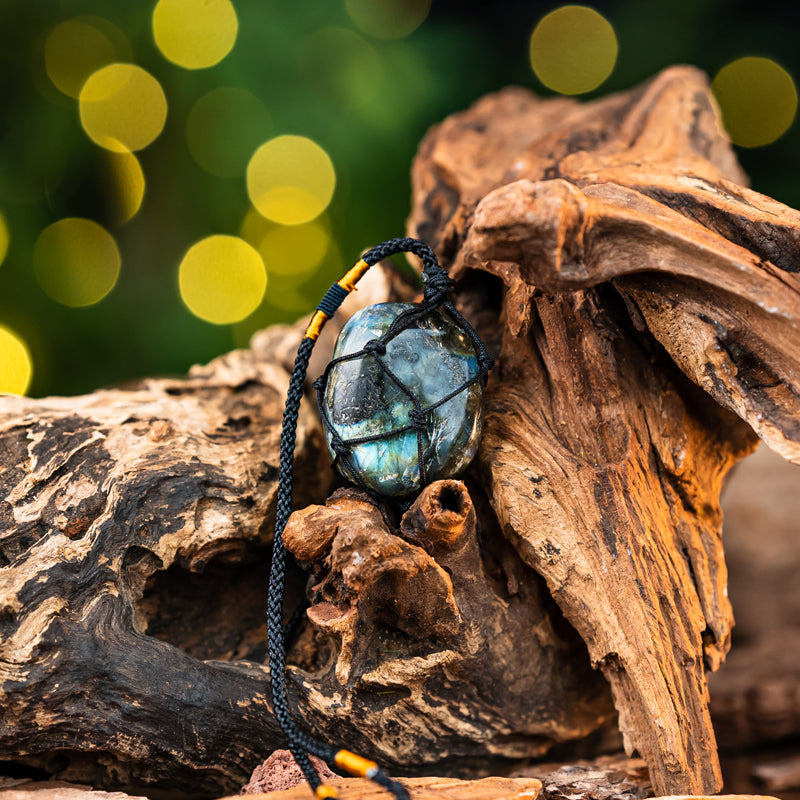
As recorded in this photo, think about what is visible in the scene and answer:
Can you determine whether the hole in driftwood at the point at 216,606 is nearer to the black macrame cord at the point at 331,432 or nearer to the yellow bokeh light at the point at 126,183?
the black macrame cord at the point at 331,432

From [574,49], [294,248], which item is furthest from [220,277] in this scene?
[574,49]

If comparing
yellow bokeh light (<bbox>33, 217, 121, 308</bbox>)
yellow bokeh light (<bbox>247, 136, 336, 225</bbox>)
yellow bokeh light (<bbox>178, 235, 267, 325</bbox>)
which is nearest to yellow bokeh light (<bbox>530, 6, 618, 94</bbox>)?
yellow bokeh light (<bbox>247, 136, 336, 225</bbox>)

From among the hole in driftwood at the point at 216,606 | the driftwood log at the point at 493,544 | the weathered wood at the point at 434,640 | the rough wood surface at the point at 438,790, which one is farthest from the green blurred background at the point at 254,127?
the rough wood surface at the point at 438,790

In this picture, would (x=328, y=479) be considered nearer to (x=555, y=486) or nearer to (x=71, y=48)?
(x=555, y=486)

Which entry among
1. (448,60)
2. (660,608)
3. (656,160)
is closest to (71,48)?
(448,60)

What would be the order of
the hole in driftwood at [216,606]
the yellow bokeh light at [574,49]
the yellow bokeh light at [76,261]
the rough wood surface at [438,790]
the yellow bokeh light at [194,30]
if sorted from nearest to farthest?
the rough wood surface at [438,790] < the hole in driftwood at [216,606] < the yellow bokeh light at [194,30] < the yellow bokeh light at [76,261] < the yellow bokeh light at [574,49]

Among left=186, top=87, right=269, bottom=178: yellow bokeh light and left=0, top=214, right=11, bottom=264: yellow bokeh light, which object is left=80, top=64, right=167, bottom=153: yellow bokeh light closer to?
left=186, top=87, right=269, bottom=178: yellow bokeh light
